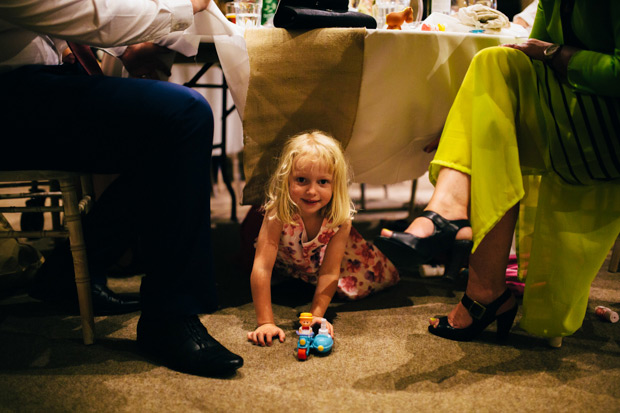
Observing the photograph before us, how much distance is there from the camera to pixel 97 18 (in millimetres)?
1000

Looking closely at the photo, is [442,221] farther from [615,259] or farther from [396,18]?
[615,259]

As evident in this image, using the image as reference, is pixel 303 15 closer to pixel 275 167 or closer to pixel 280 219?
pixel 275 167

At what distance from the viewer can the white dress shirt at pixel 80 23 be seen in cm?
95

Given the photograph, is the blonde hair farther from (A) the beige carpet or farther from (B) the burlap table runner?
(A) the beige carpet

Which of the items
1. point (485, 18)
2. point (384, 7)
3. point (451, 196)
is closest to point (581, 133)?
point (451, 196)

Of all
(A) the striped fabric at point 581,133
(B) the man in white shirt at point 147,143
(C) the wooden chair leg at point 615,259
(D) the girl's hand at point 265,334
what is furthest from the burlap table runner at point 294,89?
(C) the wooden chair leg at point 615,259

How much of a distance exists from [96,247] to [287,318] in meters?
0.60

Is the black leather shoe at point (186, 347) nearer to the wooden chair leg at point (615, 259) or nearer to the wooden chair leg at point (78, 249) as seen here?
the wooden chair leg at point (78, 249)

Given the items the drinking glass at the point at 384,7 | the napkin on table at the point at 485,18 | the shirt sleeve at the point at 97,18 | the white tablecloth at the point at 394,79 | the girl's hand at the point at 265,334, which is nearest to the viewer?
the shirt sleeve at the point at 97,18

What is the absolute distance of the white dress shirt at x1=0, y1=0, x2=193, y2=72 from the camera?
950 millimetres

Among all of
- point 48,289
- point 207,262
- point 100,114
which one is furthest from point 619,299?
point 48,289

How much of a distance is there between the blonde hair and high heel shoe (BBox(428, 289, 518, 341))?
0.39 m

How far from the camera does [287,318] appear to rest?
1.45 meters

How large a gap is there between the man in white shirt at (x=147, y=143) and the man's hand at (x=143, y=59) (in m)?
0.21
